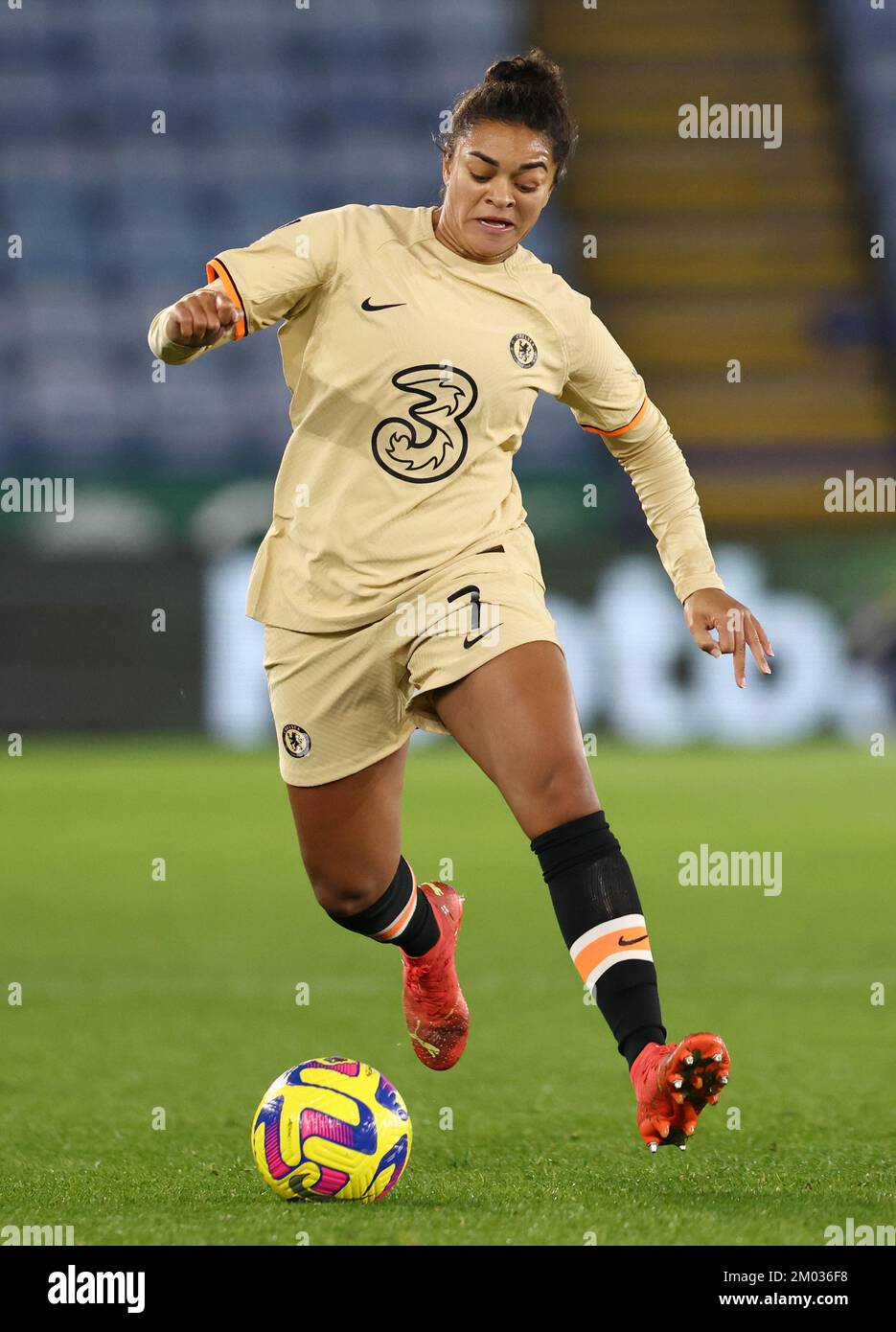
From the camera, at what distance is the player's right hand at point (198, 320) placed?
315 cm

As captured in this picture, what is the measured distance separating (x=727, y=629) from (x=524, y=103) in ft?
3.43

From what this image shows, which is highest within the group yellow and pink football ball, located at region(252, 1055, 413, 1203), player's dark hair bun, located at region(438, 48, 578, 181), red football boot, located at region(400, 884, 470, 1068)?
player's dark hair bun, located at region(438, 48, 578, 181)

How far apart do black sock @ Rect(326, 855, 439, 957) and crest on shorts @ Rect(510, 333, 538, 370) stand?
1.11 metres

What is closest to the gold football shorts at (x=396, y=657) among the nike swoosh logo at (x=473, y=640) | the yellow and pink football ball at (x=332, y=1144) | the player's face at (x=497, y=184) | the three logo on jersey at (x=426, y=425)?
the nike swoosh logo at (x=473, y=640)

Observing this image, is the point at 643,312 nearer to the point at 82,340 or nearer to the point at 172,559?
the point at 82,340

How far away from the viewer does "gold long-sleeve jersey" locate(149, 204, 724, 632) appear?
348 cm

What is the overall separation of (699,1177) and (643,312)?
15.3 metres

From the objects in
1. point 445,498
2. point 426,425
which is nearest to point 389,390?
point 426,425

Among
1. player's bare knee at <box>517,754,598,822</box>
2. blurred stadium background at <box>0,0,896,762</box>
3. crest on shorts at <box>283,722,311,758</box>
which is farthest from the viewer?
blurred stadium background at <box>0,0,896,762</box>

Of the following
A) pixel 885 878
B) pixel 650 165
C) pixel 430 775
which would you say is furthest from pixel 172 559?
pixel 650 165

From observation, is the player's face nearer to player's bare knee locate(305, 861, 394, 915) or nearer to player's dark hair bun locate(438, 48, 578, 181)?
player's dark hair bun locate(438, 48, 578, 181)

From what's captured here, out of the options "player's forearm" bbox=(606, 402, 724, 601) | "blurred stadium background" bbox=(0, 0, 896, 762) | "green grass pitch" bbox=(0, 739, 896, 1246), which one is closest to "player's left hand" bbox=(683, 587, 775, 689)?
"player's forearm" bbox=(606, 402, 724, 601)

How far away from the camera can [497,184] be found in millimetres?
3475

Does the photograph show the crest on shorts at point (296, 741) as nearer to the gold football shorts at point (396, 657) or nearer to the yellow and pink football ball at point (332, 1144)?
the gold football shorts at point (396, 657)
